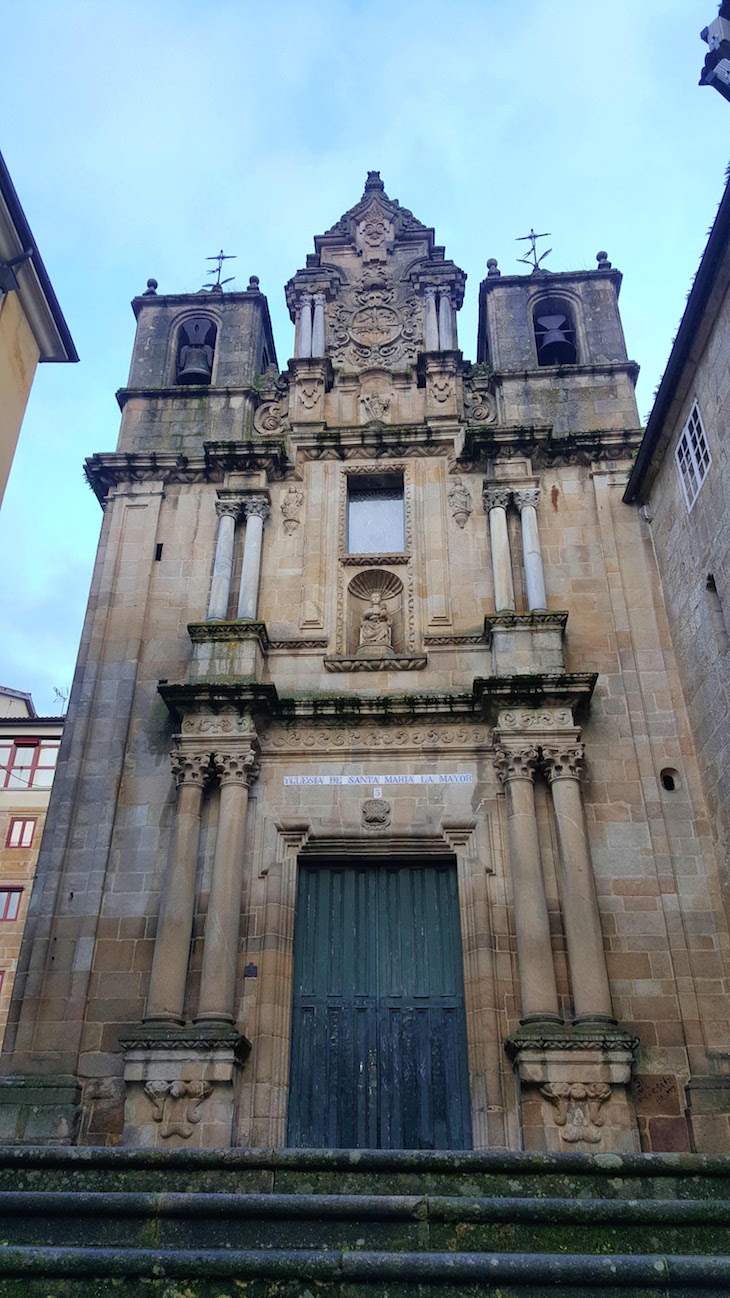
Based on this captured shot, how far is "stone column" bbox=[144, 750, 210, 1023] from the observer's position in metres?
11.6

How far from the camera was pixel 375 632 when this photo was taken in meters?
14.7

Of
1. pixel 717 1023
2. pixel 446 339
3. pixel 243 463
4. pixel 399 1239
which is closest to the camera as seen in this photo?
pixel 399 1239

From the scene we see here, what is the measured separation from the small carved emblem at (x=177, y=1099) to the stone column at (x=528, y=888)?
3.86m

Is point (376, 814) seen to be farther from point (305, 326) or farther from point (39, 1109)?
point (305, 326)

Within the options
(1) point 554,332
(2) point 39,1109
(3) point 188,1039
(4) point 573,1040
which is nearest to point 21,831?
(2) point 39,1109

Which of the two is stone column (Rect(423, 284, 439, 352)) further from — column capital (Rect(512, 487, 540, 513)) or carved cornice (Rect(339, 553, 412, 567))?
carved cornice (Rect(339, 553, 412, 567))

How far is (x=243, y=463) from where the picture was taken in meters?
16.1

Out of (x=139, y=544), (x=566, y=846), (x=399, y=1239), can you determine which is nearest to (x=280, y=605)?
(x=139, y=544)

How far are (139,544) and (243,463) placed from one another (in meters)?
2.22

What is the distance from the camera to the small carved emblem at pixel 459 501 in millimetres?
15711

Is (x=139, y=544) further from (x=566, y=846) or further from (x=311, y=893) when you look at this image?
(x=566, y=846)

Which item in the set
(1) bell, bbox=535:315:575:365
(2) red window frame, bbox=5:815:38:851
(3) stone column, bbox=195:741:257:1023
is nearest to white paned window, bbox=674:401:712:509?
(1) bell, bbox=535:315:575:365

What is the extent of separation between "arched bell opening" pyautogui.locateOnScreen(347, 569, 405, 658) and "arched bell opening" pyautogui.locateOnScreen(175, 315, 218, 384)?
5.74 meters

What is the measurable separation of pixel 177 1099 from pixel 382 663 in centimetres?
643
